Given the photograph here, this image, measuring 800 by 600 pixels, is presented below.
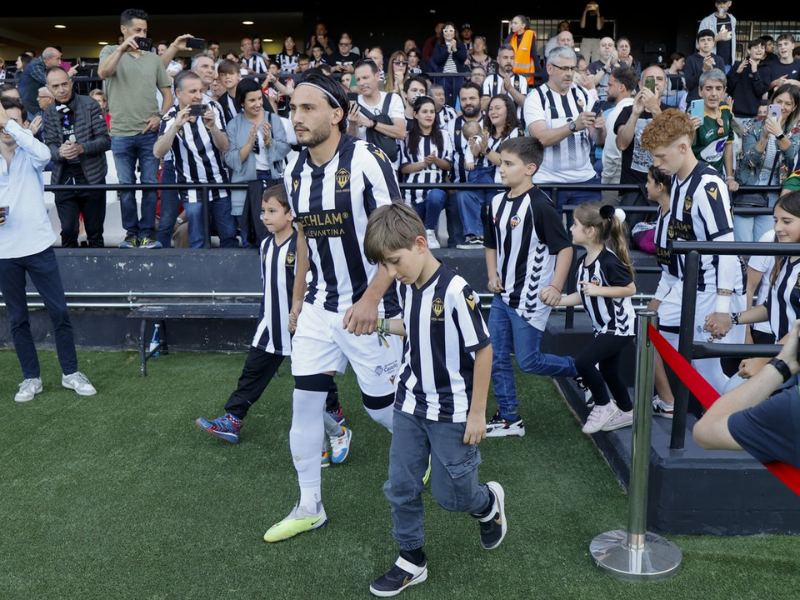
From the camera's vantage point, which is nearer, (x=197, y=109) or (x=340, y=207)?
(x=340, y=207)

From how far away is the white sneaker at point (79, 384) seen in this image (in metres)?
5.73

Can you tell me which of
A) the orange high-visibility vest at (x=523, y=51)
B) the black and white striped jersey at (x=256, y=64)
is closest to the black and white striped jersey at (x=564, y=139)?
the orange high-visibility vest at (x=523, y=51)

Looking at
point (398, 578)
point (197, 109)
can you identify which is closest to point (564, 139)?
point (197, 109)

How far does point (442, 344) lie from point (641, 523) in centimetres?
119

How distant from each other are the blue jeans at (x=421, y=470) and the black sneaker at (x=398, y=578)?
0.08 metres

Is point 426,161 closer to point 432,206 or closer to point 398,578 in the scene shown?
point 432,206

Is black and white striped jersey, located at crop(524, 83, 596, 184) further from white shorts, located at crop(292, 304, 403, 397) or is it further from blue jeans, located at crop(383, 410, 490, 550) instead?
blue jeans, located at crop(383, 410, 490, 550)

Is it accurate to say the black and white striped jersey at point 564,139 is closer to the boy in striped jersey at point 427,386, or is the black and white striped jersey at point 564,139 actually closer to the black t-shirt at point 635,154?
the black t-shirt at point 635,154

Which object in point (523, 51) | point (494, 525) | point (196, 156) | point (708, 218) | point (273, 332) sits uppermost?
point (523, 51)

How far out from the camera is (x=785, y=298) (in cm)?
362

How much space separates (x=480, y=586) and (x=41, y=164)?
424 centimetres

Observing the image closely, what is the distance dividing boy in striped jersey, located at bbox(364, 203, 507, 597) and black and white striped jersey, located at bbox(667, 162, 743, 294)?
1.64 meters

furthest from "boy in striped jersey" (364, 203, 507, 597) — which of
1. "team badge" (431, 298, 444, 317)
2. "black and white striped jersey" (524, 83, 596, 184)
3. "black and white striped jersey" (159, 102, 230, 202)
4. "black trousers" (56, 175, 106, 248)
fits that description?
"black trousers" (56, 175, 106, 248)

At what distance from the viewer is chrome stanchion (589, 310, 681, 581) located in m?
3.27
